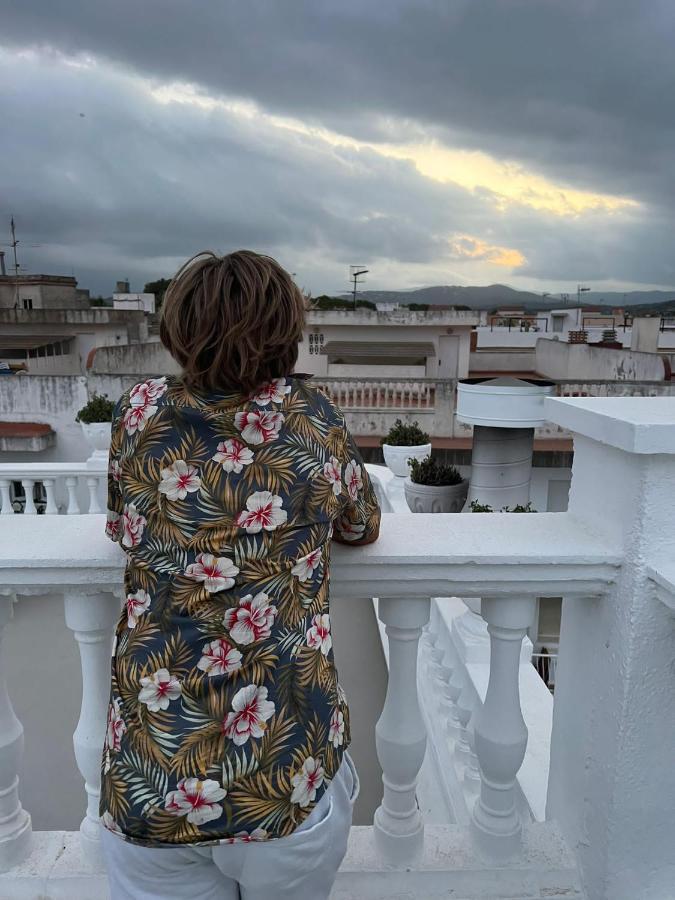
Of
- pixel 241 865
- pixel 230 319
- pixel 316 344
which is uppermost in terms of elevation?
pixel 230 319

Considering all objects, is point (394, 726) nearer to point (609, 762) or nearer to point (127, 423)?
point (609, 762)

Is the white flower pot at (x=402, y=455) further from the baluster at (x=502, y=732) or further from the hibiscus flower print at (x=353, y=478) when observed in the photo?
the hibiscus flower print at (x=353, y=478)

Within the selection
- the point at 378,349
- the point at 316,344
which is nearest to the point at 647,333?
the point at 378,349

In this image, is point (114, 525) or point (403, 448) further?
point (403, 448)

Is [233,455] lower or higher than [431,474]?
higher

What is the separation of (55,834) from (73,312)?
22.8 meters

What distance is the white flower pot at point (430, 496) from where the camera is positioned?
18.7 ft

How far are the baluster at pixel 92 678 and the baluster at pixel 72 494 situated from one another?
147 inches

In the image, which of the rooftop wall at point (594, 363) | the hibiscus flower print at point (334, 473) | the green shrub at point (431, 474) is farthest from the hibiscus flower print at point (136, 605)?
the rooftop wall at point (594, 363)

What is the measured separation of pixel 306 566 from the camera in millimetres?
930

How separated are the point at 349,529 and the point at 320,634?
21 centimetres

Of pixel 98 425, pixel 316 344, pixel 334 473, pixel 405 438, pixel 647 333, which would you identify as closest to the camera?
pixel 334 473

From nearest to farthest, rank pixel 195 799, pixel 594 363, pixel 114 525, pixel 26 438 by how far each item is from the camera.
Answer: pixel 195 799
pixel 114 525
pixel 26 438
pixel 594 363

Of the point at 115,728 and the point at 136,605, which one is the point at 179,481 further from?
the point at 115,728
